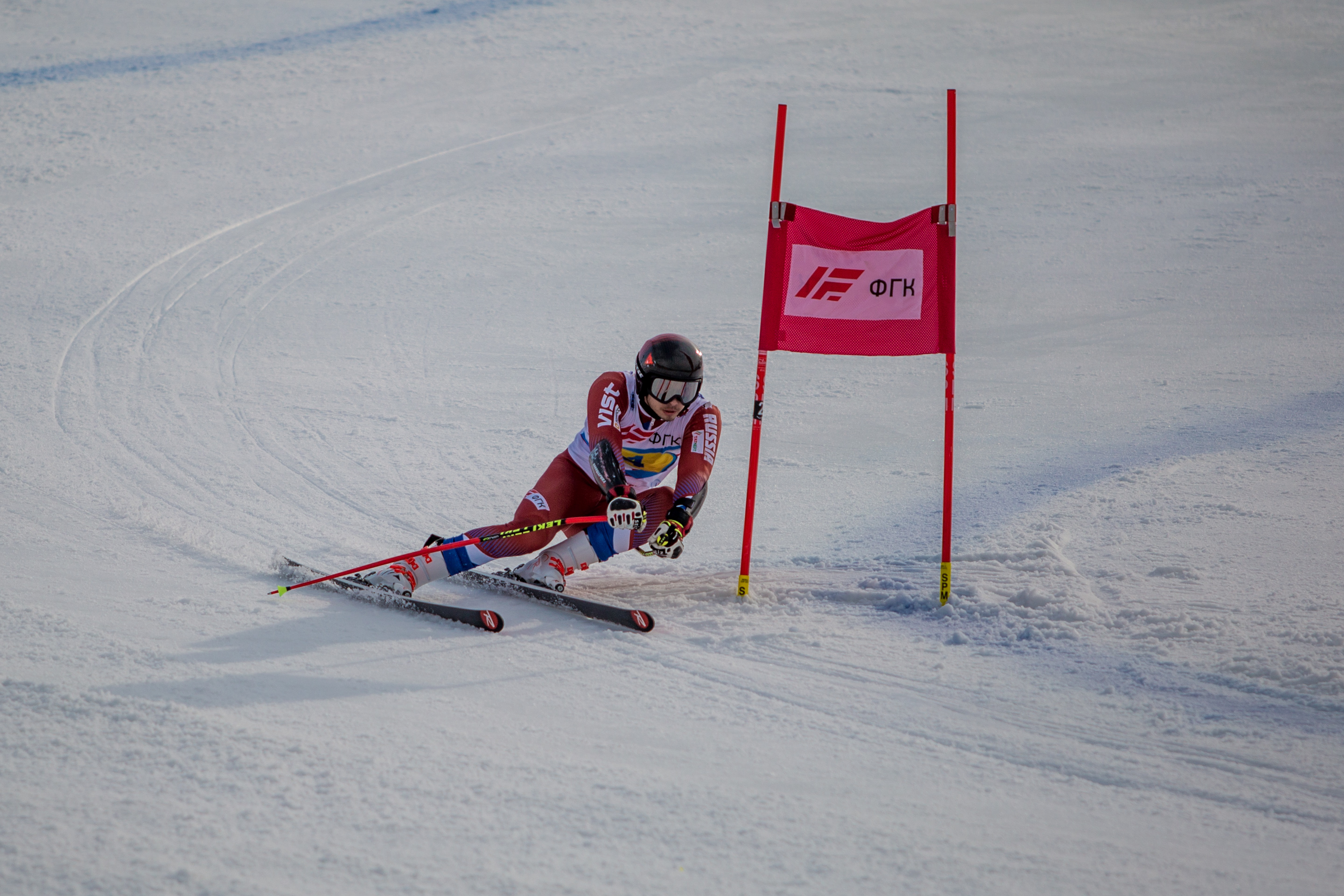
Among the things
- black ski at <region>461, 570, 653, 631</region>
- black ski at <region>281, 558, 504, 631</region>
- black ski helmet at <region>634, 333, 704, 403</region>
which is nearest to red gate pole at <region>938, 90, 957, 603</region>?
black ski helmet at <region>634, 333, 704, 403</region>

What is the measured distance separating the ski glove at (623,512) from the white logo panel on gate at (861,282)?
1.42 m

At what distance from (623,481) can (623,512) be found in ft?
0.78

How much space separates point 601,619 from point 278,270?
7912mm

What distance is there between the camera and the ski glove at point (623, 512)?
17.8 feet

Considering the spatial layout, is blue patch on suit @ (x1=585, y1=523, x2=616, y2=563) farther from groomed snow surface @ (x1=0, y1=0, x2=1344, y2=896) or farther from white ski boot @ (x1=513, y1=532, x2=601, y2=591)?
groomed snow surface @ (x1=0, y1=0, x2=1344, y2=896)

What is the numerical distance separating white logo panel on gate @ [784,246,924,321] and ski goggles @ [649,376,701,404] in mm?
799

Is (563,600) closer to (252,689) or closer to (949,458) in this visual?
(252,689)

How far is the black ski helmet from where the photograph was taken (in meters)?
5.49

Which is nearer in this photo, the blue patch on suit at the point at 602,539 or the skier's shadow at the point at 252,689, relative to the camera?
the skier's shadow at the point at 252,689

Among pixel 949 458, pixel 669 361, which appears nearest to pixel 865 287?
pixel 949 458

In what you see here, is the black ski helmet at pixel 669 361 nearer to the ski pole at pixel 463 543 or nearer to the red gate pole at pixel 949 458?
the ski pole at pixel 463 543

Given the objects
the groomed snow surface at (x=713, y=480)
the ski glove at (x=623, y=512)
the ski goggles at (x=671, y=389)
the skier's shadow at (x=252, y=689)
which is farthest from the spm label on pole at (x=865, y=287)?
the skier's shadow at (x=252, y=689)

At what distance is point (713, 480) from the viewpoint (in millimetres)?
7773

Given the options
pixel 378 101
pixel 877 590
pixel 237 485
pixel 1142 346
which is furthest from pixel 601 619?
pixel 378 101
